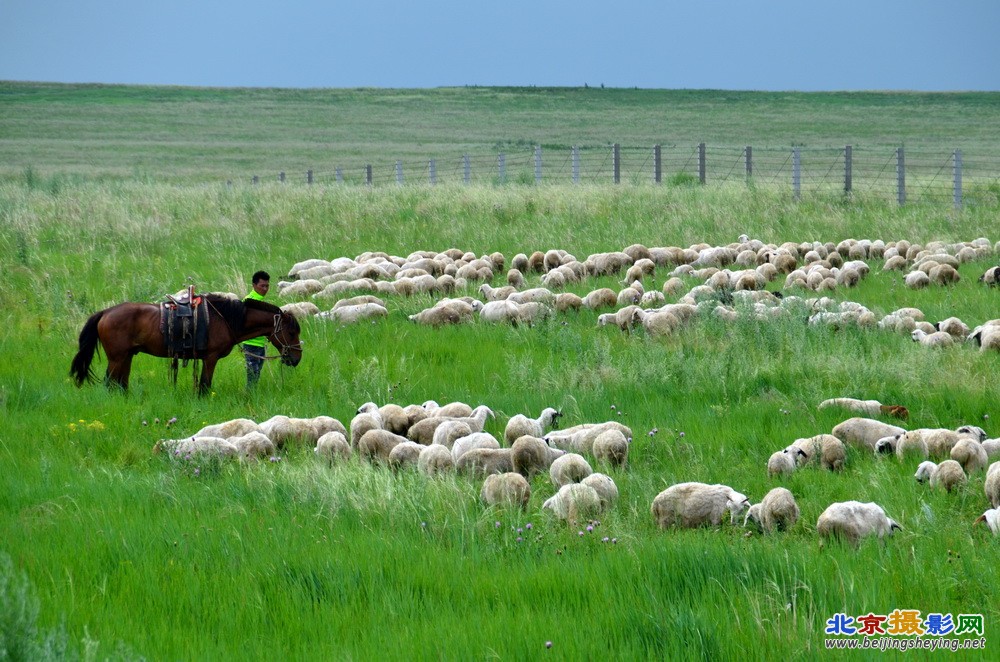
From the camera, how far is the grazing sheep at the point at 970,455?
21.3 feet

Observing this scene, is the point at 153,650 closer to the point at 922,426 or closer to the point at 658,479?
the point at 658,479

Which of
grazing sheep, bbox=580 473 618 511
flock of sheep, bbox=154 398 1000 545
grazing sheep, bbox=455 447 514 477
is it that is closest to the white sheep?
flock of sheep, bbox=154 398 1000 545

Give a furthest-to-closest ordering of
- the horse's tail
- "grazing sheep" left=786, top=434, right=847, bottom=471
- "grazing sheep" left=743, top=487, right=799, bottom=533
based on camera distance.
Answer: the horse's tail → "grazing sheep" left=786, top=434, right=847, bottom=471 → "grazing sheep" left=743, top=487, right=799, bottom=533

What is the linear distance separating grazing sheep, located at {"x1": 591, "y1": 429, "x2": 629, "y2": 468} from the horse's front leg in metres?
4.22

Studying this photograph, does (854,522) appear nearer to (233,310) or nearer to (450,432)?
(450,432)

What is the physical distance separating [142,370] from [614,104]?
90.5 metres

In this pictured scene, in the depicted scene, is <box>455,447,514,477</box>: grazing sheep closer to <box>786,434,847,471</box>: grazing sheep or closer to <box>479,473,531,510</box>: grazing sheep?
<box>479,473,531,510</box>: grazing sheep

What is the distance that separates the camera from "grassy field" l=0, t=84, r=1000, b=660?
4422mm

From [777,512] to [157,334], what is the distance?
19.9 feet

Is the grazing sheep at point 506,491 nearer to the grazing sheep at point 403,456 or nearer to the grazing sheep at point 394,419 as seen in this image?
the grazing sheep at point 403,456

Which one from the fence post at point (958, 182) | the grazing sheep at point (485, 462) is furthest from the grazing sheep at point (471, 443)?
the fence post at point (958, 182)

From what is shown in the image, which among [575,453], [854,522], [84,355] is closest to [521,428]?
[575,453]

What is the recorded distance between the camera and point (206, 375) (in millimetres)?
9727

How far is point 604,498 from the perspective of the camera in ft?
20.1
